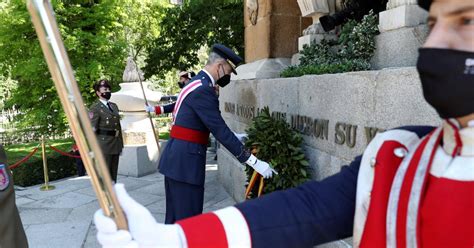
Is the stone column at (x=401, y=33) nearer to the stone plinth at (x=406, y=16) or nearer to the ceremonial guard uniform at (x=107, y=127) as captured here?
the stone plinth at (x=406, y=16)

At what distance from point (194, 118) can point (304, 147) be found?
1108 mm

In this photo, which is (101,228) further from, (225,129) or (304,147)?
(304,147)

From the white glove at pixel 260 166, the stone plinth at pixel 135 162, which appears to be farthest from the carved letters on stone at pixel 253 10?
the stone plinth at pixel 135 162

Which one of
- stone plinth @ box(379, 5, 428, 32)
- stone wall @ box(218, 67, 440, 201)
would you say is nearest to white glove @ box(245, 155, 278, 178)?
stone wall @ box(218, 67, 440, 201)

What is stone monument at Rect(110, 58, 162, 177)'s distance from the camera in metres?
8.00

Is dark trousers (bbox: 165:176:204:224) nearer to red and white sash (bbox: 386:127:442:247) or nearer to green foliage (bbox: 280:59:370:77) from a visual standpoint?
green foliage (bbox: 280:59:370:77)

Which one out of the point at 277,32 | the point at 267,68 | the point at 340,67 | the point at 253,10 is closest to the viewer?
the point at 340,67

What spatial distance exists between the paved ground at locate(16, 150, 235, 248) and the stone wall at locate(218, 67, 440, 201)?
2.06 metres

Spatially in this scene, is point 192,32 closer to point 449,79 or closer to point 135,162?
point 135,162

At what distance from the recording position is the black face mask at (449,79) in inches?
38.6

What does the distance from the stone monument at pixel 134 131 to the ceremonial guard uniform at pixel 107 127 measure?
55.7 inches

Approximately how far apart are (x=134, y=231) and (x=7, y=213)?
95.7 inches

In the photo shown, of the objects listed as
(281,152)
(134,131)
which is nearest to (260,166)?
(281,152)

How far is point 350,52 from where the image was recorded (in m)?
3.96
